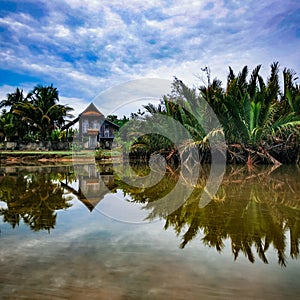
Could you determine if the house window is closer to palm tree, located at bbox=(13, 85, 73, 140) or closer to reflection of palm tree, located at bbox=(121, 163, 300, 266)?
palm tree, located at bbox=(13, 85, 73, 140)

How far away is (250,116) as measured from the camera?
13547mm

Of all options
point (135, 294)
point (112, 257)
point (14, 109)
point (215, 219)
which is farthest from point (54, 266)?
point (14, 109)

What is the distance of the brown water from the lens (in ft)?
5.98

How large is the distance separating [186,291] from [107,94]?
12.9m

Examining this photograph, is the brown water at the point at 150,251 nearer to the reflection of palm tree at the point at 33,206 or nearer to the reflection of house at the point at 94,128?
the reflection of palm tree at the point at 33,206

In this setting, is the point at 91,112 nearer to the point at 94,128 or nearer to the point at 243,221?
the point at 94,128

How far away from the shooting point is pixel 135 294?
5.74 feet

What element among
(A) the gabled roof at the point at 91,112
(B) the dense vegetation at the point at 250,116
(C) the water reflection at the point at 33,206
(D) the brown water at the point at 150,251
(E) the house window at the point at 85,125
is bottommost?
(D) the brown water at the point at 150,251

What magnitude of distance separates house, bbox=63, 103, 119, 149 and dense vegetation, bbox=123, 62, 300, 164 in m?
22.6

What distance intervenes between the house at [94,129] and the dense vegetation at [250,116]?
74.2 feet

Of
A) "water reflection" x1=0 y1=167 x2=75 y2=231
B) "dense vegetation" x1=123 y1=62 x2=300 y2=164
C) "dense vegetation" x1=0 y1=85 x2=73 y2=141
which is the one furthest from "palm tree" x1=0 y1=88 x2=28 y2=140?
"water reflection" x1=0 y1=167 x2=75 y2=231

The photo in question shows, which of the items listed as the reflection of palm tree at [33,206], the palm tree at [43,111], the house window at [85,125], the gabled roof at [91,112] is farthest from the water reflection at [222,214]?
the gabled roof at [91,112]

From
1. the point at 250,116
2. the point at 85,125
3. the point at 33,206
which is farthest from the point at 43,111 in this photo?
the point at 33,206

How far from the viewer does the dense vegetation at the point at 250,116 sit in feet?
44.2
